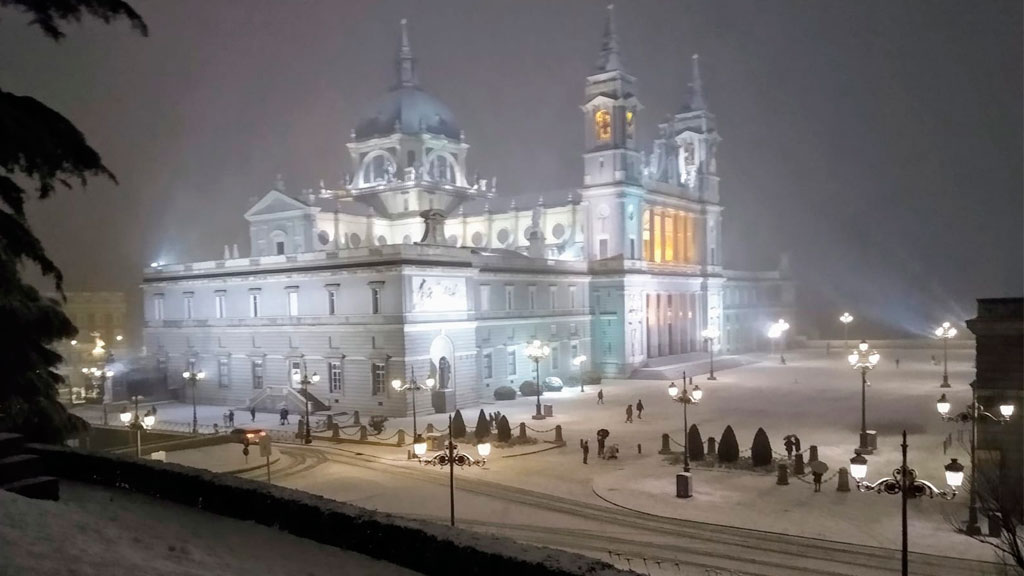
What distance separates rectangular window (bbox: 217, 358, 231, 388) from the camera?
2031 inches

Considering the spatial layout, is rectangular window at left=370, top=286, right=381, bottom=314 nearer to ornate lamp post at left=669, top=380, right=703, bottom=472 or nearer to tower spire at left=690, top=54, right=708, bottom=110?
ornate lamp post at left=669, top=380, right=703, bottom=472

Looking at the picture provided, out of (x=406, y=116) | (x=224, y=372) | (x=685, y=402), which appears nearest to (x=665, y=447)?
(x=685, y=402)

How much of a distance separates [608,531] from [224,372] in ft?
126

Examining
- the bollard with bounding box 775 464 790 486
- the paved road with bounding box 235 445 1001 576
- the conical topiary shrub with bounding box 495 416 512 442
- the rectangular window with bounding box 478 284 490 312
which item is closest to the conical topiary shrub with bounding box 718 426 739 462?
the bollard with bounding box 775 464 790 486

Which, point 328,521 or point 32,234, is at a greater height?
point 32,234

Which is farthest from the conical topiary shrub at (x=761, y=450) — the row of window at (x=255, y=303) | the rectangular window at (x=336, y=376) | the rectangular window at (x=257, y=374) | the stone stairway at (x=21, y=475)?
the rectangular window at (x=257, y=374)

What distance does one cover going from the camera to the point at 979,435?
21.9m

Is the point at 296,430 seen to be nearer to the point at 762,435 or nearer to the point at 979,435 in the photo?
the point at 762,435

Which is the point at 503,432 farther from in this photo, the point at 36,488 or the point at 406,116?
the point at 406,116

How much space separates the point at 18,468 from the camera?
11758 mm

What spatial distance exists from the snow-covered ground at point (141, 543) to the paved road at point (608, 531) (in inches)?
303

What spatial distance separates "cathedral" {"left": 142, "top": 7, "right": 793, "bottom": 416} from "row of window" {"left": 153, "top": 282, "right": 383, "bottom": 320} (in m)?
0.12

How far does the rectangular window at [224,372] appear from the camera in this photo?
51594mm

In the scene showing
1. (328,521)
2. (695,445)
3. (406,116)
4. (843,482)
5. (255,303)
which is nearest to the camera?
(328,521)
